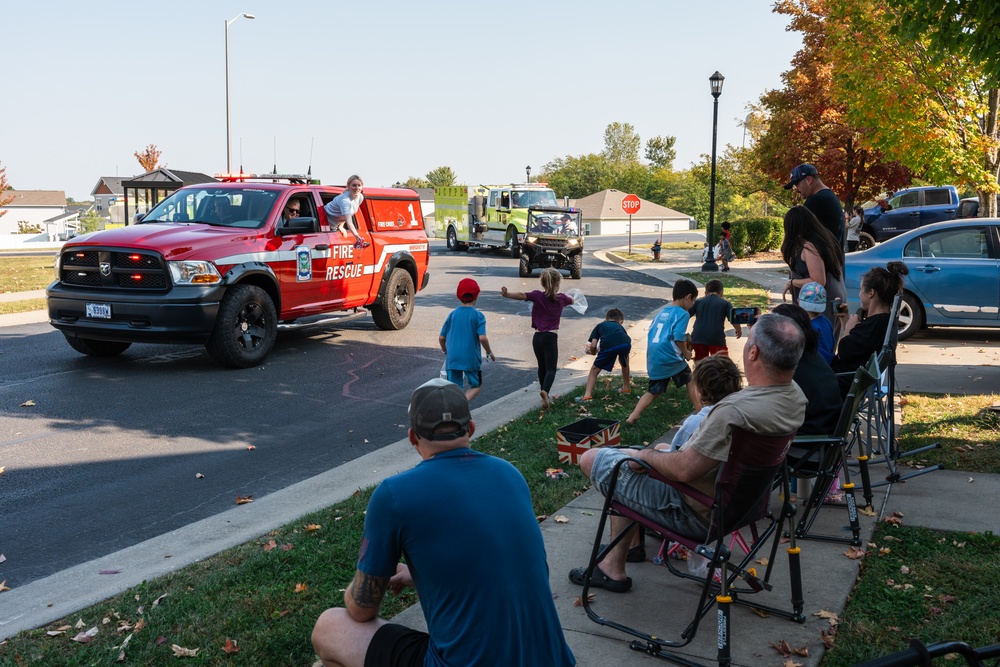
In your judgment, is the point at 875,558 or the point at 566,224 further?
the point at 566,224

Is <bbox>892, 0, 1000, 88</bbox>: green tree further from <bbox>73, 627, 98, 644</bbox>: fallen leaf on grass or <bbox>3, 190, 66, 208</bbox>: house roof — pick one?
<bbox>3, 190, 66, 208</bbox>: house roof

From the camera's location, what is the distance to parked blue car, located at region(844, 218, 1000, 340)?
11.8m

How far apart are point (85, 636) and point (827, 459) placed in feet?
12.5

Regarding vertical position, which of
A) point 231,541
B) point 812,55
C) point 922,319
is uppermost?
point 812,55

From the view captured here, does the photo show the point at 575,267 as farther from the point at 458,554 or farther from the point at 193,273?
the point at 458,554

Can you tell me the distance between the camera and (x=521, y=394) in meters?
9.76

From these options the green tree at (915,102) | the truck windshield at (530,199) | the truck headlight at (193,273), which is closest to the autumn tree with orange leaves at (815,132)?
the truck windshield at (530,199)

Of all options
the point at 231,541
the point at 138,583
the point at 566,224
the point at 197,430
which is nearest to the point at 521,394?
the point at 197,430

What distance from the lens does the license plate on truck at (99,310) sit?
9.91 metres

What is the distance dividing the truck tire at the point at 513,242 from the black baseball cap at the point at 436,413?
90.2 ft

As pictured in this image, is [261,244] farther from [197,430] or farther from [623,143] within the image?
[623,143]

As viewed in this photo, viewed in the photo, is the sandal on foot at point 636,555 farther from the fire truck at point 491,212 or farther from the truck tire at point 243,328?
the fire truck at point 491,212

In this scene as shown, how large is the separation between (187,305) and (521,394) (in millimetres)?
A: 3892

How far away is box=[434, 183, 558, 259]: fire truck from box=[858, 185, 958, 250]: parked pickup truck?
10.5m
